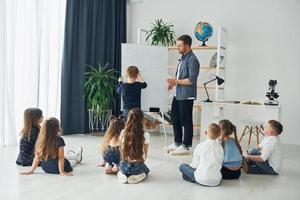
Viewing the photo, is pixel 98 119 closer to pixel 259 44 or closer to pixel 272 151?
pixel 259 44

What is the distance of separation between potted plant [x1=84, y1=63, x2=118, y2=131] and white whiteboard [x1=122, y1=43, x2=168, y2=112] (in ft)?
3.40

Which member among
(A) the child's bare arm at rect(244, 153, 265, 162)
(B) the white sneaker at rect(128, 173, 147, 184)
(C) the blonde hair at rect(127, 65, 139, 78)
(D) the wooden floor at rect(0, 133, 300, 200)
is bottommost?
(D) the wooden floor at rect(0, 133, 300, 200)

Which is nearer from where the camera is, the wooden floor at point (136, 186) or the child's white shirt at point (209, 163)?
the wooden floor at point (136, 186)

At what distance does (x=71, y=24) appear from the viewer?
20.5 feet

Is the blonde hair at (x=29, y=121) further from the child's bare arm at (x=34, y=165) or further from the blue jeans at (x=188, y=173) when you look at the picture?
the blue jeans at (x=188, y=173)

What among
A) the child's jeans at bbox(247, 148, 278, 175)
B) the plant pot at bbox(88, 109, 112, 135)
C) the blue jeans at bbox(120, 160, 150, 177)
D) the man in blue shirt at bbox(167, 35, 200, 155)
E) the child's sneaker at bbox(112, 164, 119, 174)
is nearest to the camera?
the blue jeans at bbox(120, 160, 150, 177)

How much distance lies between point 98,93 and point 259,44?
9.19 feet

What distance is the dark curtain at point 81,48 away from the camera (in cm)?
624

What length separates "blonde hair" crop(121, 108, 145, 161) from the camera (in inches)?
144

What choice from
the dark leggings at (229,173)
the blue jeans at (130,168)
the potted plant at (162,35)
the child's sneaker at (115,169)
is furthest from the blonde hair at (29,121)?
the potted plant at (162,35)

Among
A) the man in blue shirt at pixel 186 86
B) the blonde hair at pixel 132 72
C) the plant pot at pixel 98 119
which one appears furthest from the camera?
the plant pot at pixel 98 119

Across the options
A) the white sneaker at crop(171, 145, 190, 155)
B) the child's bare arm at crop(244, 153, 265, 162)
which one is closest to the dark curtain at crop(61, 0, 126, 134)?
the white sneaker at crop(171, 145, 190, 155)

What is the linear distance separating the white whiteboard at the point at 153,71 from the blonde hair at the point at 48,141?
1.88m

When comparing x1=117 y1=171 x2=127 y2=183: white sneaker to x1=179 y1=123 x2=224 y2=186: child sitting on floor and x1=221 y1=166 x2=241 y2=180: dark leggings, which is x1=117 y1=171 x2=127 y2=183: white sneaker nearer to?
x1=179 y1=123 x2=224 y2=186: child sitting on floor
